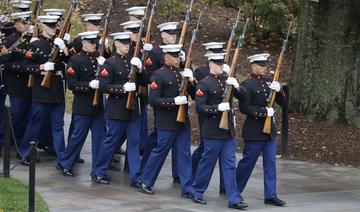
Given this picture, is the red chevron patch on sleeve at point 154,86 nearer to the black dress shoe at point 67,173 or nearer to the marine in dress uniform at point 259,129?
the marine in dress uniform at point 259,129

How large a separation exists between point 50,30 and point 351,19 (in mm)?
5557

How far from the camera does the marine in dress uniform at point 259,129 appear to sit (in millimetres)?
11523

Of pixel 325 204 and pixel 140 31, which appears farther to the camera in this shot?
pixel 140 31

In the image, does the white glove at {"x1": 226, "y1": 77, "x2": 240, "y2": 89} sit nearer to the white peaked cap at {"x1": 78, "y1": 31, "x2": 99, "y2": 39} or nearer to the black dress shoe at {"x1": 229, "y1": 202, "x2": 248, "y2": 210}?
the black dress shoe at {"x1": 229, "y1": 202, "x2": 248, "y2": 210}

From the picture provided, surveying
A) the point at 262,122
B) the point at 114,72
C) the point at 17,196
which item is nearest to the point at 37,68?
the point at 114,72

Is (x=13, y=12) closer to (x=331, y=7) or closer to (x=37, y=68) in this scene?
(x=37, y=68)

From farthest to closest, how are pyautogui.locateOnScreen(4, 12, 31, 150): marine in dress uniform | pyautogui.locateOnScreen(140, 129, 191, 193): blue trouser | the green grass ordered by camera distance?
1. pyautogui.locateOnScreen(4, 12, 31, 150): marine in dress uniform
2. pyautogui.locateOnScreen(140, 129, 191, 193): blue trouser
3. the green grass

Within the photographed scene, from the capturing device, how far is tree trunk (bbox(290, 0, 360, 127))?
1593 centimetres

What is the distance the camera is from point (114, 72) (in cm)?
1205

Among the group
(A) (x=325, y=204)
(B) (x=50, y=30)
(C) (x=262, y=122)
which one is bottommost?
(A) (x=325, y=204)

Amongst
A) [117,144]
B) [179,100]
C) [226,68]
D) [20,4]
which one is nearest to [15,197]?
[117,144]

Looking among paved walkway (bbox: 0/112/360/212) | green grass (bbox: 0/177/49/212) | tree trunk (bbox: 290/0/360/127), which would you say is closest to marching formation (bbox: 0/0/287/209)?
paved walkway (bbox: 0/112/360/212)

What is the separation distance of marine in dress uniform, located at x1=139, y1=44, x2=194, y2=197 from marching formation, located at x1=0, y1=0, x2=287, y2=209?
0.01 metres

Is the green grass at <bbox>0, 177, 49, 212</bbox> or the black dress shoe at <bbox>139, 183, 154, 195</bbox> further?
the black dress shoe at <bbox>139, 183, 154, 195</bbox>
